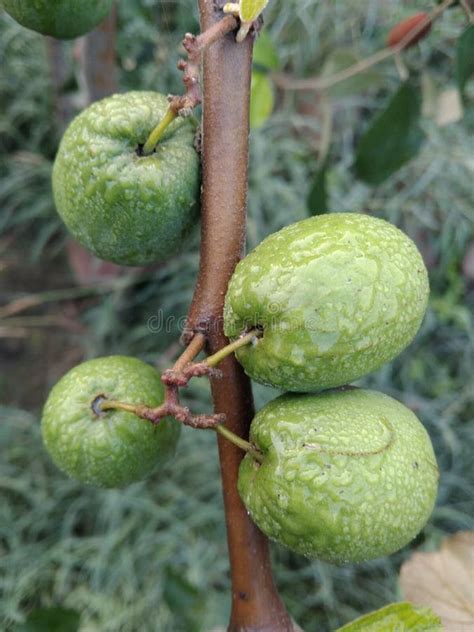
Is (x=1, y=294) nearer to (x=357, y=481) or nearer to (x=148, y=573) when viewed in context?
(x=148, y=573)

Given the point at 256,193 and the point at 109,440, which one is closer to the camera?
the point at 109,440

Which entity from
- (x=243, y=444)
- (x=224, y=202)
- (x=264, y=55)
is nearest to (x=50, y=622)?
(x=243, y=444)

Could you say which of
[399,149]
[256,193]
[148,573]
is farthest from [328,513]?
[256,193]

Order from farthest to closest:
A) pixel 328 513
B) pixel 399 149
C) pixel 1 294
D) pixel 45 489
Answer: pixel 1 294, pixel 45 489, pixel 399 149, pixel 328 513

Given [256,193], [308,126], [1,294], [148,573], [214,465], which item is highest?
[308,126]

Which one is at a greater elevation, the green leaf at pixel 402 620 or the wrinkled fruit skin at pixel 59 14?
the wrinkled fruit skin at pixel 59 14

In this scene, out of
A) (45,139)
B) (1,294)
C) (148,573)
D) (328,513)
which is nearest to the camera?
(328,513)

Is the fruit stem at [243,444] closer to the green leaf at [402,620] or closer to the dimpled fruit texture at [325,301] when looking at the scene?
the dimpled fruit texture at [325,301]

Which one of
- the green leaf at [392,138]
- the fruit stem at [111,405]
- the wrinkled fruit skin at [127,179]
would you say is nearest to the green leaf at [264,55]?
the green leaf at [392,138]
